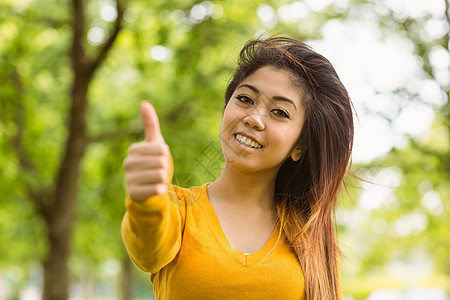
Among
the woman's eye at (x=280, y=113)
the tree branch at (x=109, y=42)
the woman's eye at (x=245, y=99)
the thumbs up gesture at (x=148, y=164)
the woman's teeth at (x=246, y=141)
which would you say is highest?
the tree branch at (x=109, y=42)

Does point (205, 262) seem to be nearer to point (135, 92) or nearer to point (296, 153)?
point (296, 153)

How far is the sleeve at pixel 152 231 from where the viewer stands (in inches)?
57.0

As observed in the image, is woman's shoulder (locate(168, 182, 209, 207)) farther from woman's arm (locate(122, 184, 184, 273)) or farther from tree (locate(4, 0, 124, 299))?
tree (locate(4, 0, 124, 299))

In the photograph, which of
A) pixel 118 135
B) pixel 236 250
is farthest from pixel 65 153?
pixel 236 250

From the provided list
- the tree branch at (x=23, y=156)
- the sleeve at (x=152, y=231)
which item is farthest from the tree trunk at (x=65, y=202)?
the sleeve at (x=152, y=231)

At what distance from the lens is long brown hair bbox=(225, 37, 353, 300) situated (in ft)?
6.90

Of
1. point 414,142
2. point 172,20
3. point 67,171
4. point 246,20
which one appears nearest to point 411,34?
point 414,142

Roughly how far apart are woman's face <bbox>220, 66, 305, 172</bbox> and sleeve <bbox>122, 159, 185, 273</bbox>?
32 centimetres

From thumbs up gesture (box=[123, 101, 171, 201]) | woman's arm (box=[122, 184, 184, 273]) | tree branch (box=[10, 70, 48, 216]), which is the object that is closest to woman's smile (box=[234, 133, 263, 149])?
woman's arm (box=[122, 184, 184, 273])

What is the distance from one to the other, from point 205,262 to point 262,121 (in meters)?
0.54

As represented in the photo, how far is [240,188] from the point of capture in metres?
2.09

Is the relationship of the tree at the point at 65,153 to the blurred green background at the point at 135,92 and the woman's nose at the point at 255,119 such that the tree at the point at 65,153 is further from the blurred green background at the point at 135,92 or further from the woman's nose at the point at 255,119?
the woman's nose at the point at 255,119

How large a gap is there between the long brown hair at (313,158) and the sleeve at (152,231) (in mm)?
557

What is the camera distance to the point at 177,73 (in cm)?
920
